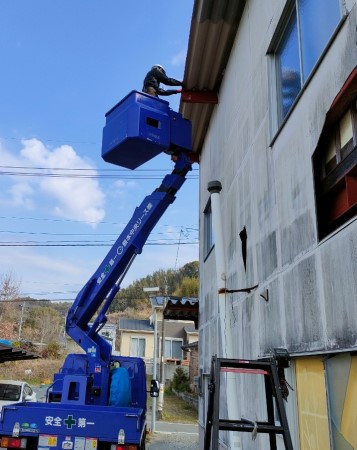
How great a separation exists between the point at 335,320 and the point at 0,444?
5319mm

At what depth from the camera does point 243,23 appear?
6.67 metres

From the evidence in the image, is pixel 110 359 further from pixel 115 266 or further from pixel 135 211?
pixel 135 211

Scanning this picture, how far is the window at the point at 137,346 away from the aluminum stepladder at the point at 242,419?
3508 centimetres

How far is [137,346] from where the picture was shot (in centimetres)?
3675

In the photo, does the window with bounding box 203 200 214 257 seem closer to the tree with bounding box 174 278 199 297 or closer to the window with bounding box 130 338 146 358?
the window with bounding box 130 338 146 358

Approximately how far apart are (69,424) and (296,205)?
4331 mm

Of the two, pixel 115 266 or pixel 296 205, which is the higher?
pixel 115 266

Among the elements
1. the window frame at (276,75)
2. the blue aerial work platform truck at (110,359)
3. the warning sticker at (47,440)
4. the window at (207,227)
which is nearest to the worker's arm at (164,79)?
the blue aerial work platform truck at (110,359)

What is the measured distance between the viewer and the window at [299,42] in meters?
3.62

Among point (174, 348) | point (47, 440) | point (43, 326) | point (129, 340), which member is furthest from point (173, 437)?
point (43, 326)

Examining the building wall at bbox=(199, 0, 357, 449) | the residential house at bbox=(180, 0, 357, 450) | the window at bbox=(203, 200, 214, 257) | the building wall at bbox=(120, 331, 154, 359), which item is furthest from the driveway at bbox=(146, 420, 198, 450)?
the building wall at bbox=(120, 331, 154, 359)

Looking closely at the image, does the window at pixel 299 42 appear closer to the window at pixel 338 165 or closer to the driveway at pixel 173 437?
the window at pixel 338 165

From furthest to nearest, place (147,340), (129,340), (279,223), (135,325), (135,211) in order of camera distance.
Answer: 1. (135,325)
2. (147,340)
3. (129,340)
4. (135,211)
5. (279,223)

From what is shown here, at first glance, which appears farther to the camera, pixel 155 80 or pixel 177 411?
pixel 177 411
